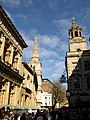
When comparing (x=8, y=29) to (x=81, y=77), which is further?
(x=81, y=77)

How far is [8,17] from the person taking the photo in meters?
23.2

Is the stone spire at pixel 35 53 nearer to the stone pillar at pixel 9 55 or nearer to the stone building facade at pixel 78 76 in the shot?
the stone building facade at pixel 78 76

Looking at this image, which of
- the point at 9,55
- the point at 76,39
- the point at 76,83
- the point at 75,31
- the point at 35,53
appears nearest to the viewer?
the point at 9,55

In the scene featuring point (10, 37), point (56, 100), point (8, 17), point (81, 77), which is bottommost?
point (56, 100)

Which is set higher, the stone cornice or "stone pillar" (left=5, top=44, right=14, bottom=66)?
the stone cornice

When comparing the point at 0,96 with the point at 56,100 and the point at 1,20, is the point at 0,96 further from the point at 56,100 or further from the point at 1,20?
the point at 56,100

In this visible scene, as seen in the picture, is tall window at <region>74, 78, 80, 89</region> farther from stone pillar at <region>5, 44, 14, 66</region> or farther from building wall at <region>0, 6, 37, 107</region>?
stone pillar at <region>5, 44, 14, 66</region>

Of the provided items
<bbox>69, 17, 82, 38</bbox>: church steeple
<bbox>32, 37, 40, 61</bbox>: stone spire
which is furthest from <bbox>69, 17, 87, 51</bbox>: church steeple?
<bbox>32, 37, 40, 61</bbox>: stone spire

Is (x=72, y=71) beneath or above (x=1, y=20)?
beneath

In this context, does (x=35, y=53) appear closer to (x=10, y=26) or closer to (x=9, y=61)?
(x=9, y=61)

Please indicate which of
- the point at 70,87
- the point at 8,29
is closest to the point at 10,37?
the point at 8,29

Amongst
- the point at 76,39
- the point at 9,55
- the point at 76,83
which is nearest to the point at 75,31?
the point at 76,39

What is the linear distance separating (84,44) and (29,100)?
22.6m

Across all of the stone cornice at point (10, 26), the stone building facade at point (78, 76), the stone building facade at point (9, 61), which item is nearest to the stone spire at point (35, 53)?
the stone building facade at point (78, 76)
